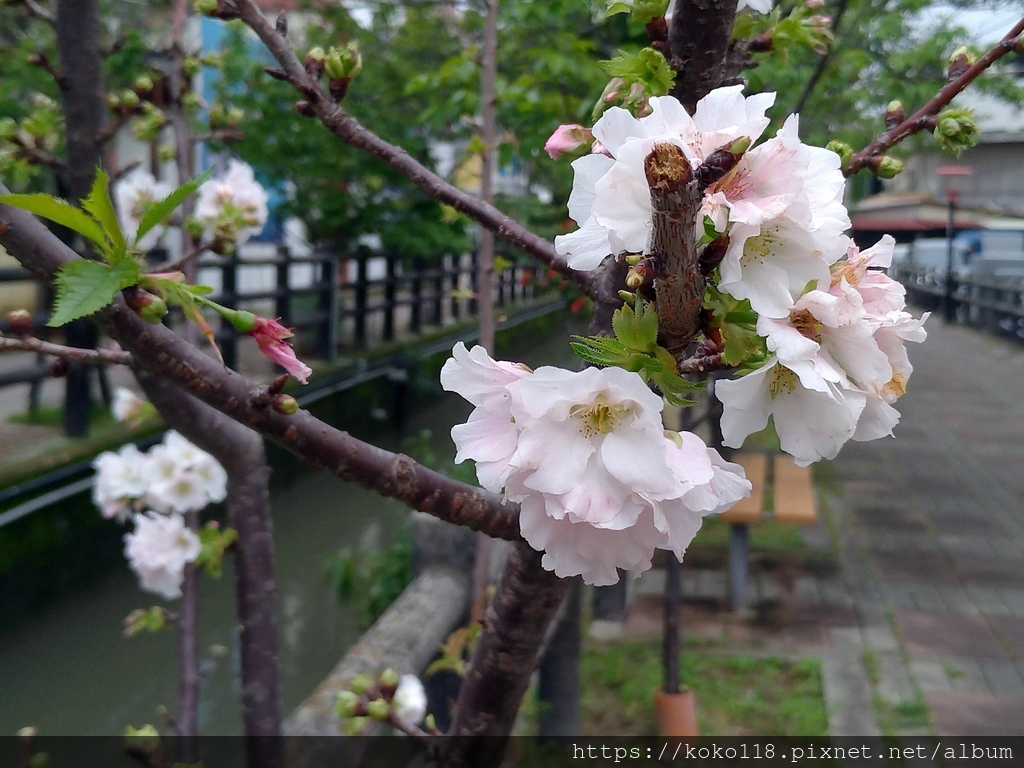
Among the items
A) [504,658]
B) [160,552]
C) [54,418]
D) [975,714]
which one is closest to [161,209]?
[504,658]

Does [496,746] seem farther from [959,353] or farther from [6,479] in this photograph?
[959,353]

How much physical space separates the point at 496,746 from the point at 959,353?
13432 millimetres

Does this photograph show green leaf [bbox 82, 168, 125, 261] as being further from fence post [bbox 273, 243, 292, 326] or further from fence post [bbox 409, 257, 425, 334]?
fence post [bbox 409, 257, 425, 334]

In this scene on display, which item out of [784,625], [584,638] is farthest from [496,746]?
[784,625]

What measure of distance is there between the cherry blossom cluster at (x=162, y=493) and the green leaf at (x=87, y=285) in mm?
1440

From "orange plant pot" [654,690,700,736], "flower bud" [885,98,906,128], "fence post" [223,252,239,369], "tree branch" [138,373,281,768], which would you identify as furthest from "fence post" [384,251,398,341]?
"flower bud" [885,98,906,128]

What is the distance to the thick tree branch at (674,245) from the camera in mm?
558

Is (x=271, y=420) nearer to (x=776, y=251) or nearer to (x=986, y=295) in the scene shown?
(x=776, y=251)

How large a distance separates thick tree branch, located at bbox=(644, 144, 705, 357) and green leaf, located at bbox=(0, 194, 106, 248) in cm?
49

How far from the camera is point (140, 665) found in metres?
4.30

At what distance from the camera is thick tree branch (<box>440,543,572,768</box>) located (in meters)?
0.98

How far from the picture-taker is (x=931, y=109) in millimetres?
1049

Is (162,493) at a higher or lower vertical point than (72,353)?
lower

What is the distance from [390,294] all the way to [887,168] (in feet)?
27.9
